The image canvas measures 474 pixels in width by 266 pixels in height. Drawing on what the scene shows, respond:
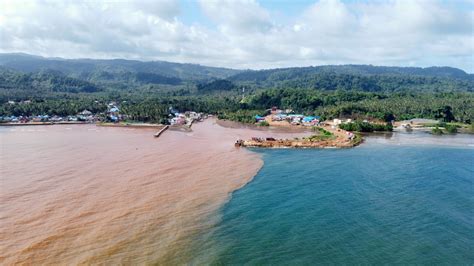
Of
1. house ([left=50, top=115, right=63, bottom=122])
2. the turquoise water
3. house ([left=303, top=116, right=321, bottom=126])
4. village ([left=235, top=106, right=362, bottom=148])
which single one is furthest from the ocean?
house ([left=50, top=115, right=63, bottom=122])

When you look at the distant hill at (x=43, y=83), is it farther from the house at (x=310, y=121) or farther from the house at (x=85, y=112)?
the house at (x=310, y=121)

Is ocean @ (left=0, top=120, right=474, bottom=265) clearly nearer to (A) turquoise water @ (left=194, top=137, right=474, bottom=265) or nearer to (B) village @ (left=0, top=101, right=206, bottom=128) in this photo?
(A) turquoise water @ (left=194, top=137, right=474, bottom=265)

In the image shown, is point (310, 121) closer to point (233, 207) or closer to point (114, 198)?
point (233, 207)

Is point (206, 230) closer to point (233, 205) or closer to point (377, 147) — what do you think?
point (233, 205)

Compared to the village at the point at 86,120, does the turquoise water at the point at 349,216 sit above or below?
above

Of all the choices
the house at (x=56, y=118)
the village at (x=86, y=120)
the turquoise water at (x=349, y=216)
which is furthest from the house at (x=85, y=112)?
the turquoise water at (x=349, y=216)

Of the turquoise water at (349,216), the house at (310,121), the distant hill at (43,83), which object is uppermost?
the distant hill at (43,83)

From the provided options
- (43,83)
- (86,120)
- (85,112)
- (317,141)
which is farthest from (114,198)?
(43,83)

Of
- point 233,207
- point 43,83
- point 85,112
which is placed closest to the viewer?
point 233,207

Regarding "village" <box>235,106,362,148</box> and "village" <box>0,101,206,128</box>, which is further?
"village" <box>0,101,206,128</box>
